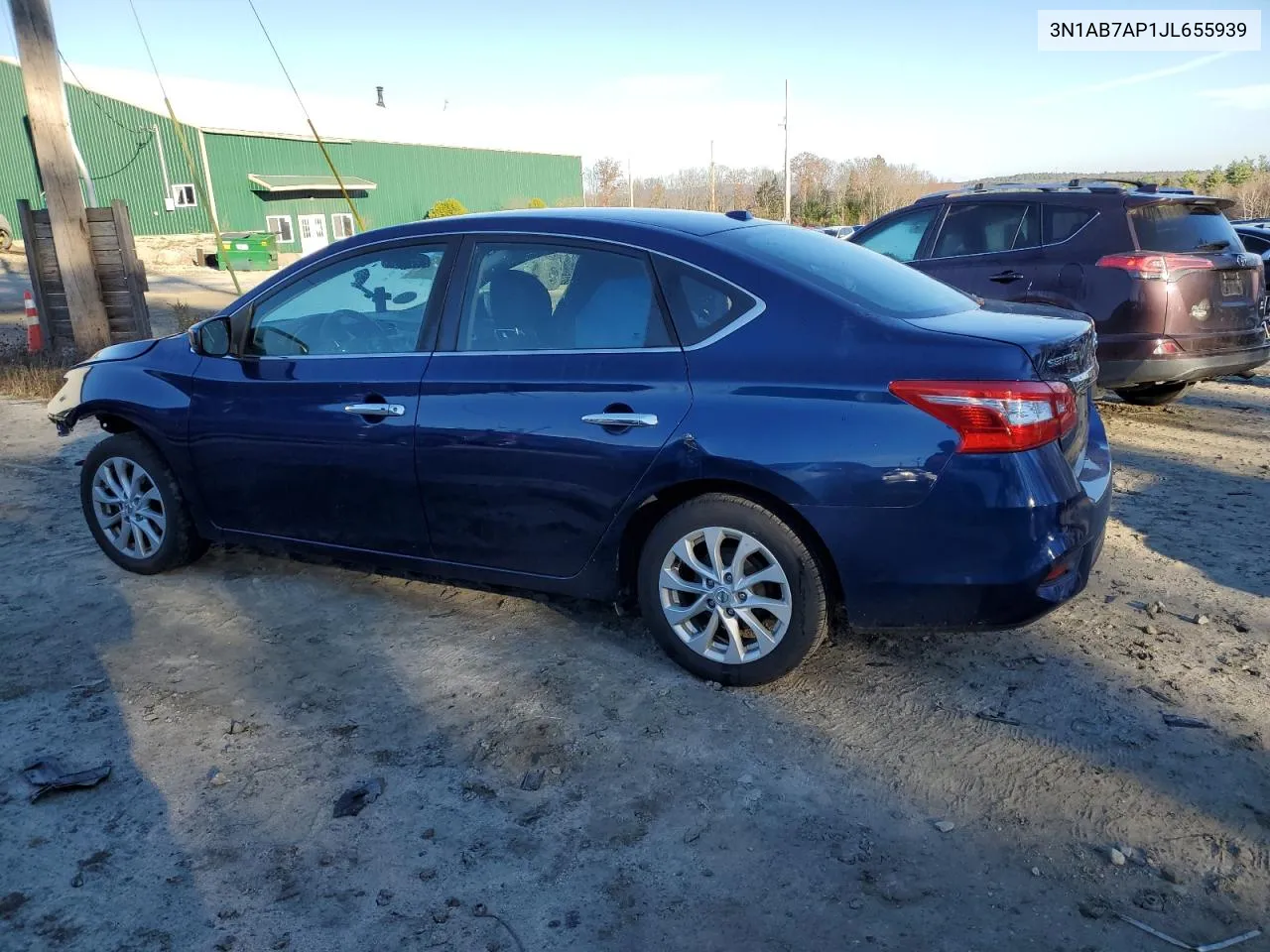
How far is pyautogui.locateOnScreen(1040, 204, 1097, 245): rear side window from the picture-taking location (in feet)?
23.1

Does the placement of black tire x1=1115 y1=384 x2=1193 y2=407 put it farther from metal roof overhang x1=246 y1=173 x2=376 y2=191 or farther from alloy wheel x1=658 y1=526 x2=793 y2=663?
metal roof overhang x1=246 y1=173 x2=376 y2=191

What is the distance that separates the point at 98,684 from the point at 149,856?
124 centimetres

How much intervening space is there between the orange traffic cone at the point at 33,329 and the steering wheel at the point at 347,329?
28.8ft

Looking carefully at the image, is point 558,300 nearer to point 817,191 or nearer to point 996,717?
point 996,717

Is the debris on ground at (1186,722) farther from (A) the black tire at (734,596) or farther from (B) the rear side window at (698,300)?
(B) the rear side window at (698,300)

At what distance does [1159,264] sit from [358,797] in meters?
6.22

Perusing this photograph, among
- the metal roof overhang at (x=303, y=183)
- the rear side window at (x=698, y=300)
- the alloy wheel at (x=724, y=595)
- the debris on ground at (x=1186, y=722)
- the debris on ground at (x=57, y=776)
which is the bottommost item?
the debris on ground at (x=1186, y=722)

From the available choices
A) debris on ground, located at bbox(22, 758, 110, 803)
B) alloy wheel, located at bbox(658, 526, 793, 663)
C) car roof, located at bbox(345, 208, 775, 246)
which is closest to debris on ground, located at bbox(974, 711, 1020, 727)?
alloy wheel, located at bbox(658, 526, 793, 663)

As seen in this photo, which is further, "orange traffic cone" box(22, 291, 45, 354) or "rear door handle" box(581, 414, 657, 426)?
"orange traffic cone" box(22, 291, 45, 354)

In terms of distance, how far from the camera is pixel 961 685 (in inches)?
142

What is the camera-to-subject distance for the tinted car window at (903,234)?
26.5 ft

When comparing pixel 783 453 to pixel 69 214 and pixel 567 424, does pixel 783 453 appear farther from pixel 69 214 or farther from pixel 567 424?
pixel 69 214

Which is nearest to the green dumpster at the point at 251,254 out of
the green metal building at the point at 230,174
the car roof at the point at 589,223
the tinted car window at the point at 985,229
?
the green metal building at the point at 230,174

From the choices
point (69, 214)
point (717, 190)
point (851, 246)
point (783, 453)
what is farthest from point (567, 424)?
point (717, 190)
